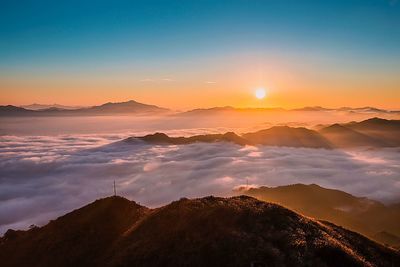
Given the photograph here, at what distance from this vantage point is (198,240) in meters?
36.1

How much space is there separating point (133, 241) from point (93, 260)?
16.4ft

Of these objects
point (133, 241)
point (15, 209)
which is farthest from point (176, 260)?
point (15, 209)

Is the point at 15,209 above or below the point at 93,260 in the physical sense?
below

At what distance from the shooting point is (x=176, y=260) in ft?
112

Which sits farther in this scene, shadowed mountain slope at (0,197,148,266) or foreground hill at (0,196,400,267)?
shadowed mountain slope at (0,197,148,266)

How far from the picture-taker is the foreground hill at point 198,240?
33719mm

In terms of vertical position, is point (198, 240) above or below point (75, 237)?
above

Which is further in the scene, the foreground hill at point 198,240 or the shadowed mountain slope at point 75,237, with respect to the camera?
the shadowed mountain slope at point 75,237

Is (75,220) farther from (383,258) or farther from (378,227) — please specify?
(378,227)

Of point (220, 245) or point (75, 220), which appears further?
point (75, 220)

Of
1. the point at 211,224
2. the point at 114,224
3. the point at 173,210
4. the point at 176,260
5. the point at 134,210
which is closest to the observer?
the point at 176,260

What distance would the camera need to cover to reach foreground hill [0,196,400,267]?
33.7 m

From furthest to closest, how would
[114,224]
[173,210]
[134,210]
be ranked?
[134,210] → [114,224] → [173,210]

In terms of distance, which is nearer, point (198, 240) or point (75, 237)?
point (198, 240)
